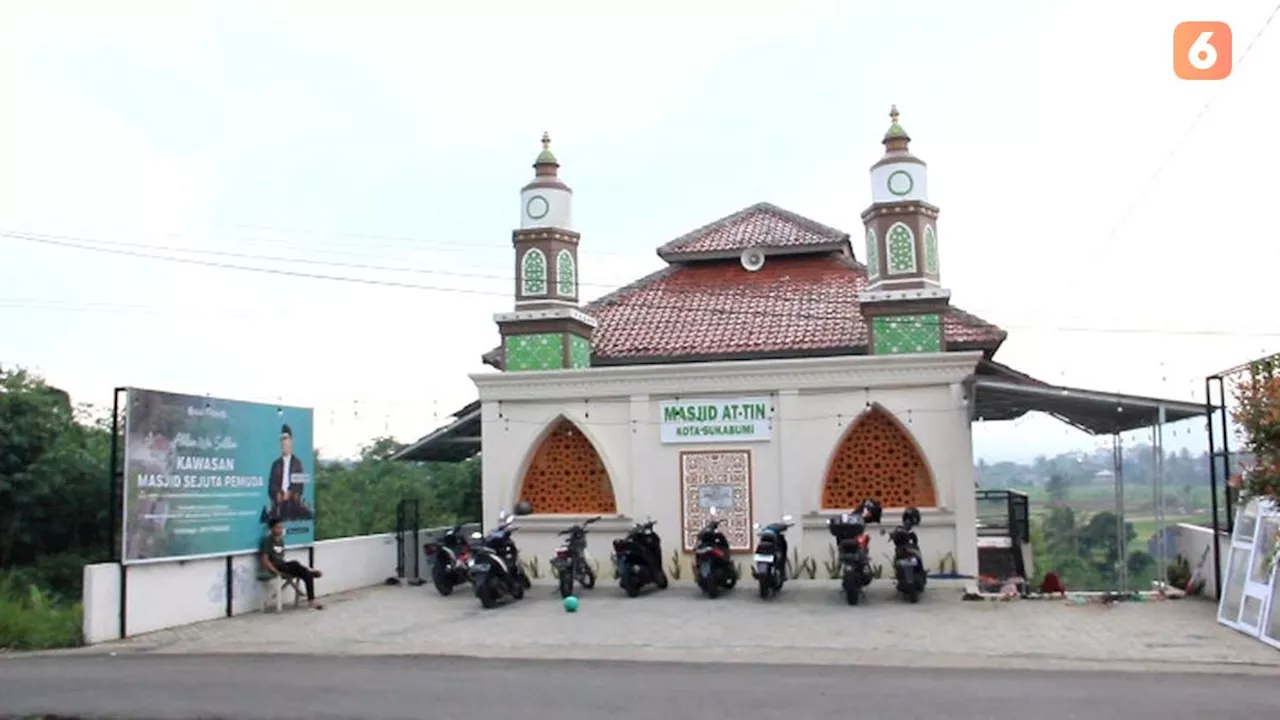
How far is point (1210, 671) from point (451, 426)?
10588 mm

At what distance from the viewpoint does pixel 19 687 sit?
338 inches

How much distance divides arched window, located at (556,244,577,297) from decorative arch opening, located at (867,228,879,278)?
404cm

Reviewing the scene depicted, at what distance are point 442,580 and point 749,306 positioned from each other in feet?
21.7

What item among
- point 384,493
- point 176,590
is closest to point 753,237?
point 176,590

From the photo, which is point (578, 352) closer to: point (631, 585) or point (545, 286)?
point (545, 286)

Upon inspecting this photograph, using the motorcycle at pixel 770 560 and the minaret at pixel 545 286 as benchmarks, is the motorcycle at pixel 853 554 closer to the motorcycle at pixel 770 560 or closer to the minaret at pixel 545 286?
the motorcycle at pixel 770 560

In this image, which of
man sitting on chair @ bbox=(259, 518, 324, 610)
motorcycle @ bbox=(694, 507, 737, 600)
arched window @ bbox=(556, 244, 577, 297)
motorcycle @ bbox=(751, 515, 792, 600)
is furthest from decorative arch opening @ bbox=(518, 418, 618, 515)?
man sitting on chair @ bbox=(259, 518, 324, 610)

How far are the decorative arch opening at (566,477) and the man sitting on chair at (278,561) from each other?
3412 mm

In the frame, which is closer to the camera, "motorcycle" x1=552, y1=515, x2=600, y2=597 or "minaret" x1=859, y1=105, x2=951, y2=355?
"motorcycle" x1=552, y1=515, x2=600, y2=597

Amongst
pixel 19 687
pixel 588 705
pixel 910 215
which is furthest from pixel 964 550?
pixel 19 687

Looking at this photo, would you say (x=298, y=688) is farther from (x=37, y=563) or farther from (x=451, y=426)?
(x=37, y=563)

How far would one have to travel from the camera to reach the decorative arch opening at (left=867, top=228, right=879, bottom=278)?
A: 15.2 metres

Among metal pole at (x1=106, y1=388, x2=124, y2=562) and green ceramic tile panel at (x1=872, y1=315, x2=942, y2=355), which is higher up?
green ceramic tile panel at (x1=872, y1=315, x2=942, y2=355)

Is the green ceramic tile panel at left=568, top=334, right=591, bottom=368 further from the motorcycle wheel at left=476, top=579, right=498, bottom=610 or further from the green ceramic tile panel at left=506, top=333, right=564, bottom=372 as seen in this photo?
the motorcycle wheel at left=476, top=579, right=498, bottom=610
